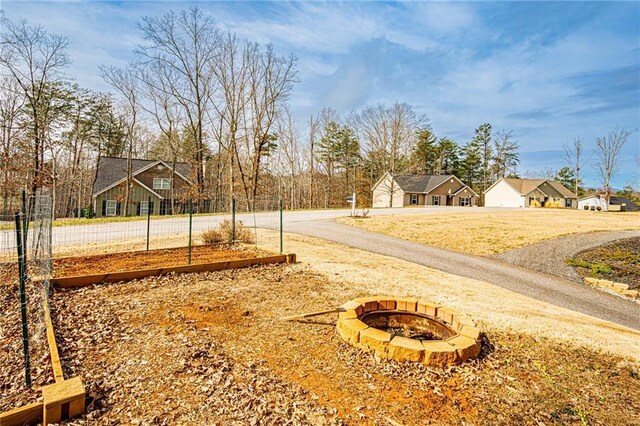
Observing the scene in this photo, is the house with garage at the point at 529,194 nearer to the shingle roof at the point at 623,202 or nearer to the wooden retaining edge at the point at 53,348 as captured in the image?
the shingle roof at the point at 623,202

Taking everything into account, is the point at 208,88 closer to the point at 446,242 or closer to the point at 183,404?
the point at 446,242

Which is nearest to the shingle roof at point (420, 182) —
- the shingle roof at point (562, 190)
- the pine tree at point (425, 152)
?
the pine tree at point (425, 152)

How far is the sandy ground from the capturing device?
4.17m

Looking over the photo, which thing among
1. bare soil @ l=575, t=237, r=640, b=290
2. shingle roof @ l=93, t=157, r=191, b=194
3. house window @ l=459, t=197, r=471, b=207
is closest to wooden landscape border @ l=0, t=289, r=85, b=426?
bare soil @ l=575, t=237, r=640, b=290

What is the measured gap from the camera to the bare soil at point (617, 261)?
8719 millimetres

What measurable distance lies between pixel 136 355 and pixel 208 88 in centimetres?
2324

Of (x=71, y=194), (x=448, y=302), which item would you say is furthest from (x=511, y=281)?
(x=71, y=194)

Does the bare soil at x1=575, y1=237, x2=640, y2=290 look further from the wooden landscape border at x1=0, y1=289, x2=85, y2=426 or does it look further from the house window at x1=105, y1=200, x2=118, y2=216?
the house window at x1=105, y1=200, x2=118, y2=216

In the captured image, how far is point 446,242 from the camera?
12.5m

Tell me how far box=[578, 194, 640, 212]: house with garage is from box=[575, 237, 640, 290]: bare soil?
35.5 meters

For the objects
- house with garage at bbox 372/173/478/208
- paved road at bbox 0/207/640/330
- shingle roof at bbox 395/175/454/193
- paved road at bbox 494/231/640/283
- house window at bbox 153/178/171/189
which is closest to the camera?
paved road at bbox 0/207/640/330

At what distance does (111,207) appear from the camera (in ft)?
84.1

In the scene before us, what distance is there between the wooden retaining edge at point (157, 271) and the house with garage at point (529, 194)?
137 ft

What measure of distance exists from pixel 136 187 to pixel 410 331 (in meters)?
27.7
